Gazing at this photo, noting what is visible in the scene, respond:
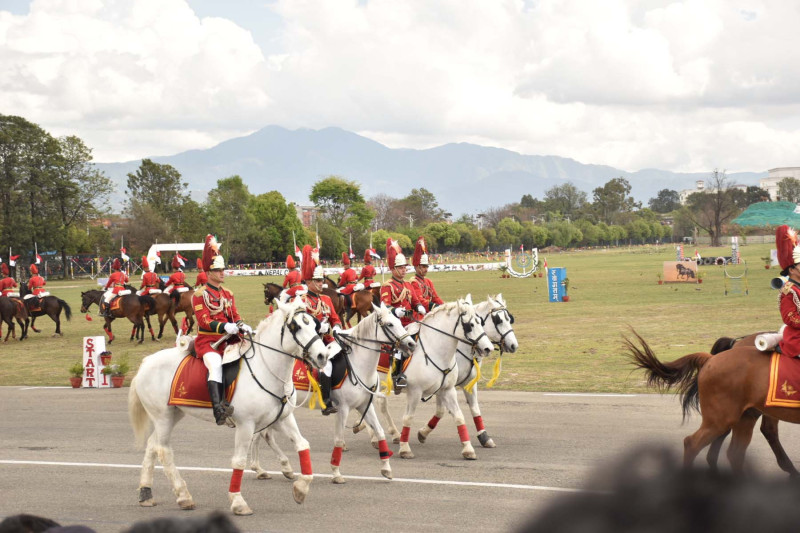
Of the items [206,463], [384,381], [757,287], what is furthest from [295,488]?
[757,287]

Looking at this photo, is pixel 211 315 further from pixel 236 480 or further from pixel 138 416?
pixel 236 480

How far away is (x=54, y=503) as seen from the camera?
980 cm

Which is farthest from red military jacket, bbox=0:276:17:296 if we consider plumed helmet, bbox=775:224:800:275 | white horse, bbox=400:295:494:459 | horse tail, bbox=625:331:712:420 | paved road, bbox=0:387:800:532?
plumed helmet, bbox=775:224:800:275

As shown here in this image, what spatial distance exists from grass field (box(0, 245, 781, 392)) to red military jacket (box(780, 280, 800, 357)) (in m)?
8.01

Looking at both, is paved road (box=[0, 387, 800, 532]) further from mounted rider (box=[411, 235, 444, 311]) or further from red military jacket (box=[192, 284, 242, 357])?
mounted rider (box=[411, 235, 444, 311])

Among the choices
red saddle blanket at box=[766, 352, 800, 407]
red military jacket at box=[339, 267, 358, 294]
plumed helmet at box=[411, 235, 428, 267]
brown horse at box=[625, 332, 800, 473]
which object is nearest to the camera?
red saddle blanket at box=[766, 352, 800, 407]

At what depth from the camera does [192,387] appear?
9.77m

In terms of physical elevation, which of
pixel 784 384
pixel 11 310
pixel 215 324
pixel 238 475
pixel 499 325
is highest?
pixel 215 324

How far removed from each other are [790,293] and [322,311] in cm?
648

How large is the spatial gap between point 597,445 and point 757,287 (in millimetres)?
33783

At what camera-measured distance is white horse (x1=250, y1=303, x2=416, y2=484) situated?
11.0 meters

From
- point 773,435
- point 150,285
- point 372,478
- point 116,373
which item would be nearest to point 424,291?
point 372,478

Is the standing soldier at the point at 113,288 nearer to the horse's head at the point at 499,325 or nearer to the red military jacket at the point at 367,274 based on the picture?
the red military jacket at the point at 367,274

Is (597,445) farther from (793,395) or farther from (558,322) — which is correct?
(558,322)
